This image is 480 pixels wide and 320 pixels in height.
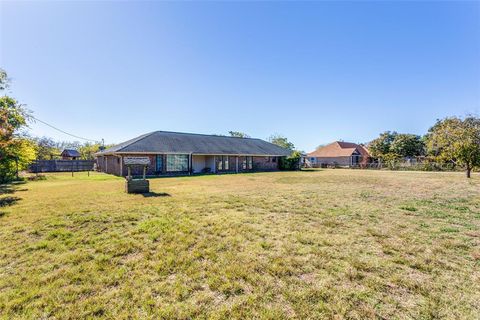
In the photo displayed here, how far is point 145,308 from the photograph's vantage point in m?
2.28

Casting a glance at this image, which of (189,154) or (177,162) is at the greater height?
(189,154)

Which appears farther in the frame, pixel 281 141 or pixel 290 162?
pixel 281 141

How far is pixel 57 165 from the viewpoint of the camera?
26375 mm

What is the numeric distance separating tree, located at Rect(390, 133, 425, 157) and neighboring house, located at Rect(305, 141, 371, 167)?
5.00m

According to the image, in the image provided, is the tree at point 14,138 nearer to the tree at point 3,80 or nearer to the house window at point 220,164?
the tree at point 3,80

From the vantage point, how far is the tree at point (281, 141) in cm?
6209

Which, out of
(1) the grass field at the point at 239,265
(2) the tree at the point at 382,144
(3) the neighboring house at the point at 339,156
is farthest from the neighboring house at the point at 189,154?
(2) the tree at the point at 382,144

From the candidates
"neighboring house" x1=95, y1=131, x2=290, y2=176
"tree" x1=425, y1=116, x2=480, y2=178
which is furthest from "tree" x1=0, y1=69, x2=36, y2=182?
"tree" x1=425, y1=116, x2=480, y2=178

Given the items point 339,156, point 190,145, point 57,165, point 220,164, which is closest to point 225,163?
point 220,164

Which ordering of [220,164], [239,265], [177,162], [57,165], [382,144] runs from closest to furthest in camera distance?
[239,265] → [177,162] → [220,164] → [57,165] → [382,144]

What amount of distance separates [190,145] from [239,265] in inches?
843

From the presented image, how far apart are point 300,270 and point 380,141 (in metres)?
47.0

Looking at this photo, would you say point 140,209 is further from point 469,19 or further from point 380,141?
point 380,141

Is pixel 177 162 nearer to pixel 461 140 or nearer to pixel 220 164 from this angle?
pixel 220 164
